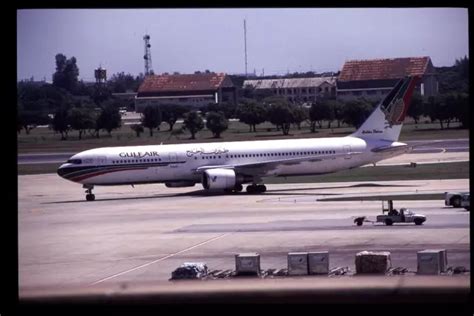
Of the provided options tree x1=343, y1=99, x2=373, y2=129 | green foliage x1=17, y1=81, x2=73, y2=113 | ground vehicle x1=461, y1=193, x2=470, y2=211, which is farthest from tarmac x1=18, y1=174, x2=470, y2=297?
green foliage x1=17, y1=81, x2=73, y2=113

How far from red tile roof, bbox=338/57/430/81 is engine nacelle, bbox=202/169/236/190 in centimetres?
6167

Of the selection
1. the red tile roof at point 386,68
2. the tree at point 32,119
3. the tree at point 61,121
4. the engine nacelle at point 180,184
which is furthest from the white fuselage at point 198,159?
the red tile roof at point 386,68

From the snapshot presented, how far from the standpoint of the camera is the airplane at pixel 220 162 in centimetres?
5138

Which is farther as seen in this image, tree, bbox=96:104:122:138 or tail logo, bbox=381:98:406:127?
tree, bbox=96:104:122:138

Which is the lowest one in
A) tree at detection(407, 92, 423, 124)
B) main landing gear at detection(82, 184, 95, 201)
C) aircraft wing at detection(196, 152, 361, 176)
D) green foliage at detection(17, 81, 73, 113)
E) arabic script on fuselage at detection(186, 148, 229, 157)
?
main landing gear at detection(82, 184, 95, 201)

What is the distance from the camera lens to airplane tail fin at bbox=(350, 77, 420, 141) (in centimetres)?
5547

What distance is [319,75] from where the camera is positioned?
154 m

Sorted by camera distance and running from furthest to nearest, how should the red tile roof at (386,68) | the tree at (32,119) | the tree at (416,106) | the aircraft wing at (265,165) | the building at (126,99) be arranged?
the building at (126,99), the red tile roof at (386,68), the tree at (416,106), the tree at (32,119), the aircraft wing at (265,165)

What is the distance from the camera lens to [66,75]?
441 ft

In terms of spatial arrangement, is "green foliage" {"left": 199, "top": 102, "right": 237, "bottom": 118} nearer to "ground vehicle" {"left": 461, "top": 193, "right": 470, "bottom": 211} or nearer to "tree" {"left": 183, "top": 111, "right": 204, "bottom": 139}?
"tree" {"left": 183, "top": 111, "right": 204, "bottom": 139}

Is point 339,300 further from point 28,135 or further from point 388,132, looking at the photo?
point 28,135

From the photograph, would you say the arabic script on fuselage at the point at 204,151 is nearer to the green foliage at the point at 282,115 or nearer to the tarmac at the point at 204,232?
the tarmac at the point at 204,232

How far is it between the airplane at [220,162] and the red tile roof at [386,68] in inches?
2272

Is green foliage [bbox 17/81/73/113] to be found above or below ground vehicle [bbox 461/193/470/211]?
above
